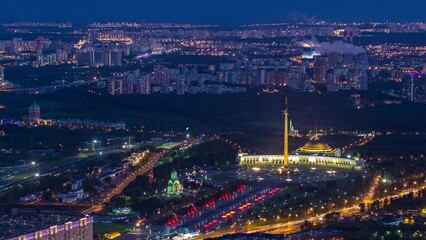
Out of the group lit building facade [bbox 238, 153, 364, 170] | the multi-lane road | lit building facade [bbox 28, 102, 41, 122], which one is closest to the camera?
the multi-lane road

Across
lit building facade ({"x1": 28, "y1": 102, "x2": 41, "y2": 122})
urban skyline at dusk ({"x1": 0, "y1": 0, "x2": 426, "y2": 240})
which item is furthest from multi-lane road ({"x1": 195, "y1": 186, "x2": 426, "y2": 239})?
lit building facade ({"x1": 28, "y1": 102, "x2": 41, "y2": 122})

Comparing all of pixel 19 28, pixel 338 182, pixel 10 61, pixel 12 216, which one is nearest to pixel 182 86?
pixel 10 61

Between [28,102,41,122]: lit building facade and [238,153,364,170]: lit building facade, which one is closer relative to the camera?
[238,153,364,170]: lit building facade

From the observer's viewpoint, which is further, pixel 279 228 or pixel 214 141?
pixel 214 141

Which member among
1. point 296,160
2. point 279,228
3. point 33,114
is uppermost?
point 33,114

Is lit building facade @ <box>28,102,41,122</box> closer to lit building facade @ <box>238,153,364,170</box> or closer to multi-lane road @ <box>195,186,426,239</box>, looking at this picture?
lit building facade @ <box>238,153,364,170</box>

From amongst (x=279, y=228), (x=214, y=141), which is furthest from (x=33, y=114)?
(x=279, y=228)

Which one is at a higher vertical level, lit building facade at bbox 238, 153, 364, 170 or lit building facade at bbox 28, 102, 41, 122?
lit building facade at bbox 28, 102, 41, 122

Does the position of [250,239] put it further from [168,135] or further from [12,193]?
[168,135]

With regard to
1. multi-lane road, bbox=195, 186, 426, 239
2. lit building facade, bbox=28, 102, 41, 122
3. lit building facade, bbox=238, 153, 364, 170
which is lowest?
multi-lane road, bbox=195, 186, 426, 239

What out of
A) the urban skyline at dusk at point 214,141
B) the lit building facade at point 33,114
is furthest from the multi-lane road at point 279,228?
the lit building facade at point 33,114

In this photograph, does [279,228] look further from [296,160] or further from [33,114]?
[33,114]

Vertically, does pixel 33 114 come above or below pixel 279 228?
above
